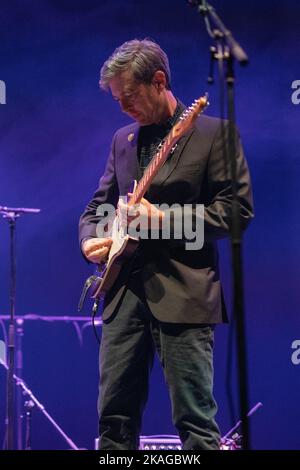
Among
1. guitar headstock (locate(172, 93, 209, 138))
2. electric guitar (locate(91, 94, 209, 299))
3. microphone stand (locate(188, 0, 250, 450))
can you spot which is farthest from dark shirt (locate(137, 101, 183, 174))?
microphone stand (locate(188, 0, 250, 450))

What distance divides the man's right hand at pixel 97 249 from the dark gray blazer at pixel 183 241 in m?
0.19

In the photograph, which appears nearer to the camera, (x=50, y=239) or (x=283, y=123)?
(x=283, y=123)

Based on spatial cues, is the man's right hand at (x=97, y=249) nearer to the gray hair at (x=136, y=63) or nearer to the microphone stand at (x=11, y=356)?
the gray hair at (x=136, y=63)

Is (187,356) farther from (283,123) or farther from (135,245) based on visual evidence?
(283,123)

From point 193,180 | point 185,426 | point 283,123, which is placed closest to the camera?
point 185,426

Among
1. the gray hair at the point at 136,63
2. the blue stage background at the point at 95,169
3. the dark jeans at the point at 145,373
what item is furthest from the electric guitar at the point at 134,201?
the blue stage background at the point at 95,169

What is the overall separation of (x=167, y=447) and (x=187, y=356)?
1.34 m

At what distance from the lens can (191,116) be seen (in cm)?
283

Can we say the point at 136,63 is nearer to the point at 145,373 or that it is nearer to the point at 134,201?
the point at 134,201

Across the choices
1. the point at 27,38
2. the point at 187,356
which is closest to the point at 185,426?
the point at 187,356

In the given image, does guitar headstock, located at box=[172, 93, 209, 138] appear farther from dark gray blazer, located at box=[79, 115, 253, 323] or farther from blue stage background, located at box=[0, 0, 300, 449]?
blue stage background, located at box=[0, 0, 300, 449]

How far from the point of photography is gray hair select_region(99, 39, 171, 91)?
3207mm

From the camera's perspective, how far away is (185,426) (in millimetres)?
2867

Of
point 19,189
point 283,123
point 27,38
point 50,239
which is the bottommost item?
point 50,239
